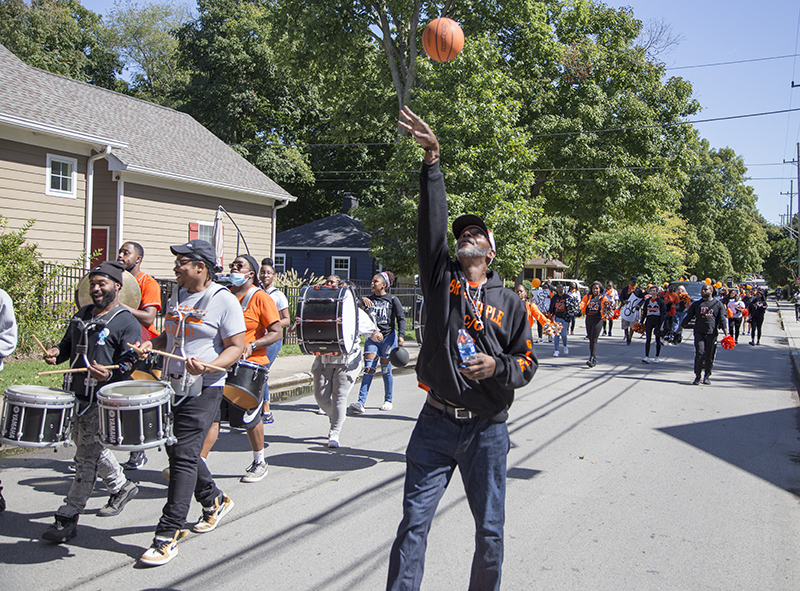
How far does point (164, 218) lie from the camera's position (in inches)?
782

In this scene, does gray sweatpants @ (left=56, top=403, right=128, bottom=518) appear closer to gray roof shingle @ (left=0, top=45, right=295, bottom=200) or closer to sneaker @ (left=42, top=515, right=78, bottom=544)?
sneaker @ (left=42, top=515, right=78, bottom=544)

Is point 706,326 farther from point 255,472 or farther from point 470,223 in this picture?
point 470,223

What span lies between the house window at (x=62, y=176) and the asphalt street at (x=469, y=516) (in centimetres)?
990

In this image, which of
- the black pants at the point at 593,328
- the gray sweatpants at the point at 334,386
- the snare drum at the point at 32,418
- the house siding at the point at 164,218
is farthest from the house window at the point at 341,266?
the snare drum at the point at 32,418

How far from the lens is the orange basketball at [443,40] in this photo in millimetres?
9227

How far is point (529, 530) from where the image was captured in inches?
A: 194

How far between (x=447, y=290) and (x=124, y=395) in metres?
2.24

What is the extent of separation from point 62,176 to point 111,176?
257 centimetres

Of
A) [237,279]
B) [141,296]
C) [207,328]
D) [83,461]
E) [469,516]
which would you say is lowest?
[469,516]

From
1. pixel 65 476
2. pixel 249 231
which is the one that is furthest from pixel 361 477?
pixel 249 231

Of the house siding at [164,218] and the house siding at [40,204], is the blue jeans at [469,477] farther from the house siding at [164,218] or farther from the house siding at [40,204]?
the house siding at [164,218]

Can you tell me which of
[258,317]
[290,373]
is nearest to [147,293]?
[258,317]

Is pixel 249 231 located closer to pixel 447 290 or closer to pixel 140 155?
pixel 140 155

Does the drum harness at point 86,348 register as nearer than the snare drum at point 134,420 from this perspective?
No
